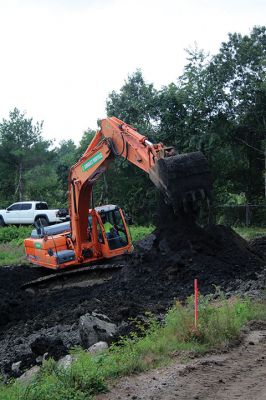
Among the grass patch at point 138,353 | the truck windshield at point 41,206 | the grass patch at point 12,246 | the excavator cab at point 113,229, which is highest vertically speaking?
the truck windshield at point 41,206

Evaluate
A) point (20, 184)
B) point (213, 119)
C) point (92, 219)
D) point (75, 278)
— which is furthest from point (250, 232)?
point (20, 184)

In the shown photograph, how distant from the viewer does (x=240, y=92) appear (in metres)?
29.9

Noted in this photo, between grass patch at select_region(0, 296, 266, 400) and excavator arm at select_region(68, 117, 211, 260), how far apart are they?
13.7 feet

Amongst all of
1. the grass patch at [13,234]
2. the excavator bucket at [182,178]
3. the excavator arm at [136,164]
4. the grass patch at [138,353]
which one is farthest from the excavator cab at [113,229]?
the grass patch at [13,234]

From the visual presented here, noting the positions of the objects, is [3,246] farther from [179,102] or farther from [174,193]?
[174,193]

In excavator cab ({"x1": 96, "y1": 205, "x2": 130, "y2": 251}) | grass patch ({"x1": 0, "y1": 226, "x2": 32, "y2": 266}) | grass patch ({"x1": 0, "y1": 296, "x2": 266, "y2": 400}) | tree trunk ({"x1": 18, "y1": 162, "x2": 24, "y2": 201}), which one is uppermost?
tree trunk ({"x1": 18, "y1": 162, "x2": 24, "y2": 201})

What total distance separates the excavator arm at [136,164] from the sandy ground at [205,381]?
19.7ft

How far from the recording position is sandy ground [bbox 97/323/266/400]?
265 inches

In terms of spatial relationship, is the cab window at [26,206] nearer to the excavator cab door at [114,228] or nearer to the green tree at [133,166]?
the green tree at [133,166]

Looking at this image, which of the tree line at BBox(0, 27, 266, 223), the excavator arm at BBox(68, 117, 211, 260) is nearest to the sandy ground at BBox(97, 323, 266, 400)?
the excavator arm at BBox(68, 117, 211, 260)

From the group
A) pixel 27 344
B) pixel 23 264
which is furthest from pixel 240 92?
pixel 27 344

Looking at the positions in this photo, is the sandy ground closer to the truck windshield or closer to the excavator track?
the excavator track

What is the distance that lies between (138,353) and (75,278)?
10.1 metres

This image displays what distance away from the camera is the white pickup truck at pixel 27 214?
35.4 m
